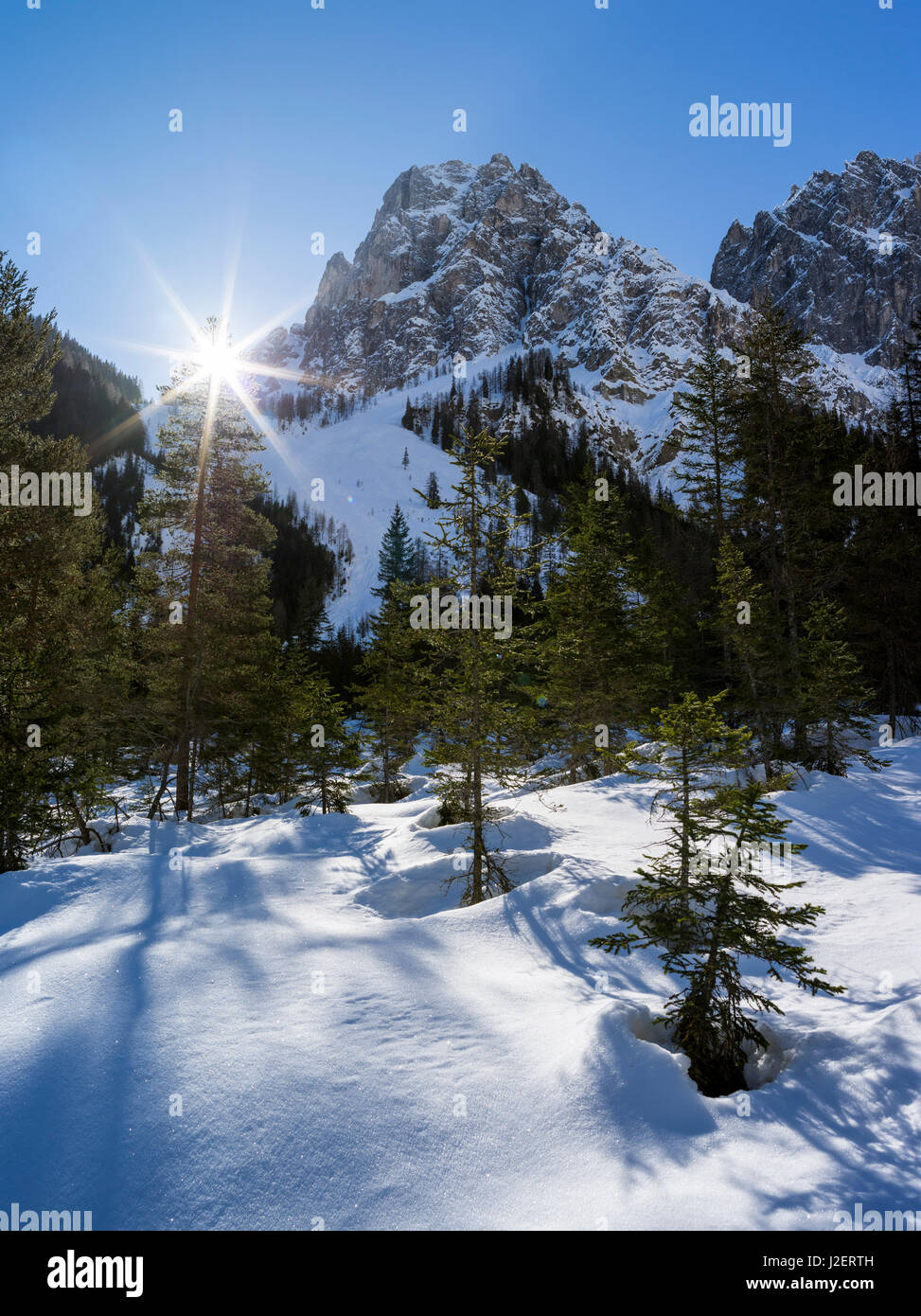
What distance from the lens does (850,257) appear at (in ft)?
570

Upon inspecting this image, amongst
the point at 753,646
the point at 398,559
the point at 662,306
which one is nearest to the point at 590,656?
the point at 753,646

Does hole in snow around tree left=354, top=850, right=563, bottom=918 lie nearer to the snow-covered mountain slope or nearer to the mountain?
the snow-covered mountain slope

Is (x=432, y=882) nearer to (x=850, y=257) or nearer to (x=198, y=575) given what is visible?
(x=198, y=575)

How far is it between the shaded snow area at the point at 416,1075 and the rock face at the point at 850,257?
668 feet

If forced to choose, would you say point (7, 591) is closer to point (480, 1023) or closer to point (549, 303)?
point (480, 1023)

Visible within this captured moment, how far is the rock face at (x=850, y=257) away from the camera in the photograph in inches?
6442

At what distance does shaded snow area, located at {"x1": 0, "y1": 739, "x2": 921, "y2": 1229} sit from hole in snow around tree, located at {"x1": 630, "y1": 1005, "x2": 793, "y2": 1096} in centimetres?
3

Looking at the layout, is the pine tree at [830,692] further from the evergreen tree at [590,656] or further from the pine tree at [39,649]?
the pine tree at [39,649]

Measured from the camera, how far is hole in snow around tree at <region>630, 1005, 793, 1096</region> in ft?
15.0

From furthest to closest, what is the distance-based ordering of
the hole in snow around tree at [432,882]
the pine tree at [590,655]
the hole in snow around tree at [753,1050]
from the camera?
the pine tree at [590,655] → the hole in snow around tree at [432,882] → the hole in snow around tree at [753,1050]

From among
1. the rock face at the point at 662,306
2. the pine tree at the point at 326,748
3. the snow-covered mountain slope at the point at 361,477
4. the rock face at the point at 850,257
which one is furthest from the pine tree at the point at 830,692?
the rock face at the point at 850,257

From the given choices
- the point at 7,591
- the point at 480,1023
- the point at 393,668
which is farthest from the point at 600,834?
the point at 7,591

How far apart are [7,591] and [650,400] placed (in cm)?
15813

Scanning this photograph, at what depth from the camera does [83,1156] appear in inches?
119
